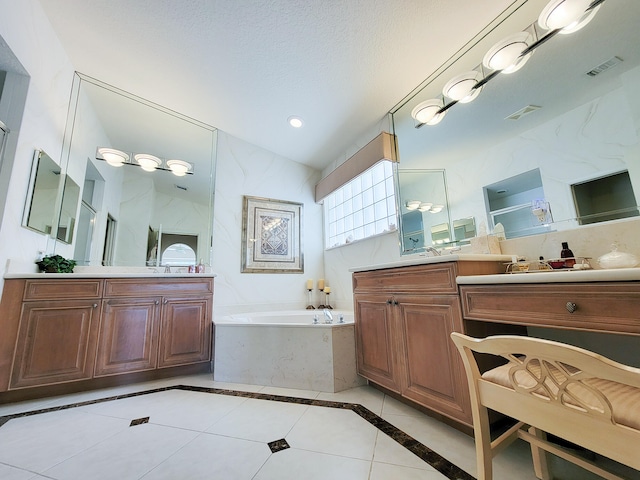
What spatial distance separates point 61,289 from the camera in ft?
6.15

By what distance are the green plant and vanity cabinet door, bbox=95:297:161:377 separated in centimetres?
46

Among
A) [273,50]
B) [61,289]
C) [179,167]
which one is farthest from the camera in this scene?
[179,167]

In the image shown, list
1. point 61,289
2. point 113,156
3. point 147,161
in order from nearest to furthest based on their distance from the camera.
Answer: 1. point 61,289
2. point 113,156
3. point 147,161

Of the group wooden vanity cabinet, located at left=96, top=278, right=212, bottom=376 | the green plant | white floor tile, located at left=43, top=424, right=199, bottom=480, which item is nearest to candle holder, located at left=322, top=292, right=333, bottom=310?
wooden vanity cabinet, located at left=96, top=278, right=212, bottom=376

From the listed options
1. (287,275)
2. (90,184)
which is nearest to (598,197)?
(287,275)

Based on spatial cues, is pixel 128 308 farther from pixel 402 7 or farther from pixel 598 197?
pixel 598 197

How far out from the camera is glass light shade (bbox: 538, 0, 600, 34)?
1.28 meters

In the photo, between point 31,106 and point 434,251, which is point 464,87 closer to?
point 434,251

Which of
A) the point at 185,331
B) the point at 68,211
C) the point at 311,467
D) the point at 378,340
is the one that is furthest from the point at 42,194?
the point at 378,340

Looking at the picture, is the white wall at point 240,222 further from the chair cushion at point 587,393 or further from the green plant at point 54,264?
the chair cushion at point 587,393

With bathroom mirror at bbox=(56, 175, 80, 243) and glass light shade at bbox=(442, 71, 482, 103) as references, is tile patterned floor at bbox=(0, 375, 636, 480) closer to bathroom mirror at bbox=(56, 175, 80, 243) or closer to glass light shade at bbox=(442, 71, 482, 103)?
bathroom mirror at bbox=(56, 175, 80, 243)

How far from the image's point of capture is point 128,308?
208 centimetres

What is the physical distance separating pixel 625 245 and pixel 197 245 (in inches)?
128

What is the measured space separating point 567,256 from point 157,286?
2783mm
